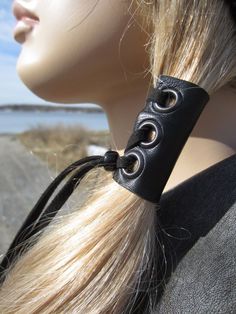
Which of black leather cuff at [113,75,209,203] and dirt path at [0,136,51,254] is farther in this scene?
dirt path at [0,136,51,254]

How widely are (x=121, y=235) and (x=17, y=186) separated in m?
4.99

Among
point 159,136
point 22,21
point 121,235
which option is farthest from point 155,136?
point 22,21

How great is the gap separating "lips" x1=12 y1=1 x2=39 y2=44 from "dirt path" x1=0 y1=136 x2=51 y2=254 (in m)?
1.38

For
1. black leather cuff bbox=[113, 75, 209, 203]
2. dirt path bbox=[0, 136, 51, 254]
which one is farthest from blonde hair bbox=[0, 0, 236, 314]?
dirt path bbox=[0, 136, 51, 254]

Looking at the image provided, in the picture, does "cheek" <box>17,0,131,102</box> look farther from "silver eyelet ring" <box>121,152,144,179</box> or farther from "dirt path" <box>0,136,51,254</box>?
"dirt path" <box>0,136,51,254</box>

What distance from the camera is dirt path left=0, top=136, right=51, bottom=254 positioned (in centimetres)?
375

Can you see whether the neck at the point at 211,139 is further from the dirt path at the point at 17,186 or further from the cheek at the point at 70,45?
the dirt path at the point at 17,186

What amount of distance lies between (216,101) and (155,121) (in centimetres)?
18

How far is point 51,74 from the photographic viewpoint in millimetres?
708

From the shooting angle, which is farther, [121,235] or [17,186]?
[17,186]

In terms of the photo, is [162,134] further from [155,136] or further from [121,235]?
[121,235]

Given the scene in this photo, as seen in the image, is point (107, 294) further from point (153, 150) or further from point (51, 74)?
point (51, 74)

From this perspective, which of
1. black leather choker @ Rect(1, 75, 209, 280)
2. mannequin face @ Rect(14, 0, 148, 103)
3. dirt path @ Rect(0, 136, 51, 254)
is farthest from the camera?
dirt path @ Rect(0, 136, 51, 254)

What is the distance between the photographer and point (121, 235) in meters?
0.57
